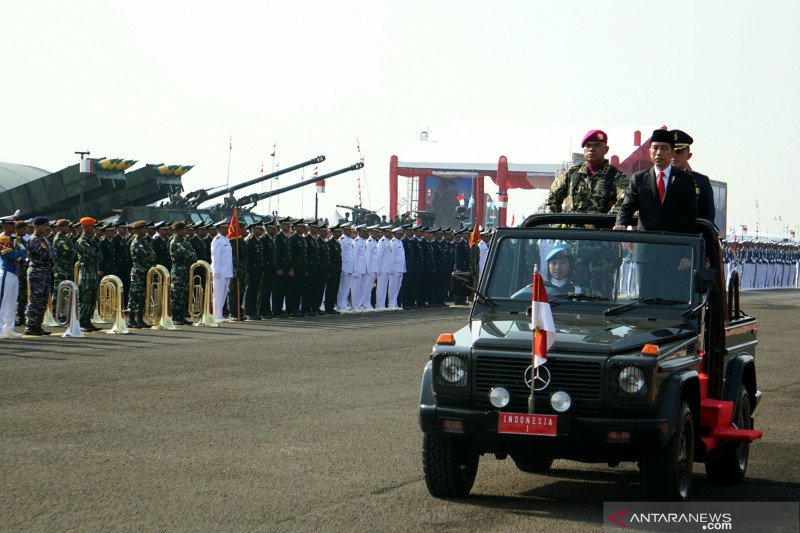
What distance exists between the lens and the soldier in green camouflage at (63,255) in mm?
21328

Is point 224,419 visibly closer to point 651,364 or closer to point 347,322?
point 651,364

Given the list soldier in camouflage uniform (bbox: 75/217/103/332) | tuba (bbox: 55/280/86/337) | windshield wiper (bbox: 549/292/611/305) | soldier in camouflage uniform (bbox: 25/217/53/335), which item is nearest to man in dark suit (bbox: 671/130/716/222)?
windshield wiper (bbox: 549/292/611/305)

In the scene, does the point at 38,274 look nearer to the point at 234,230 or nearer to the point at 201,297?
the point at 201,297

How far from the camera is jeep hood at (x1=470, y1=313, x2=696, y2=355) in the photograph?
7.18 metres

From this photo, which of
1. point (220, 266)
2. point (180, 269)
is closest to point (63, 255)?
point (180, 269)

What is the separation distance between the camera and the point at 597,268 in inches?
329

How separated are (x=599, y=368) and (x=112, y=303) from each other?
54.4ft

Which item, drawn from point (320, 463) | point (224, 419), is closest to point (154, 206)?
point (224, 419)

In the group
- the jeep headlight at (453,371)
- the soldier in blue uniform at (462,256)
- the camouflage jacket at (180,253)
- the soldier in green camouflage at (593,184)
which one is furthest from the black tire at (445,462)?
the soldier in blue uniform at (462,256)

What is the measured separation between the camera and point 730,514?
737cm

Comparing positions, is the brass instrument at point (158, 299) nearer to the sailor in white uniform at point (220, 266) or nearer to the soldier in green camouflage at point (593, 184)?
the sailor in white uniform at point (220, 266)

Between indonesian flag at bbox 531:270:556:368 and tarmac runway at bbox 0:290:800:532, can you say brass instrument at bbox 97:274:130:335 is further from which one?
indonesian flag at bbox 531:270:556:368

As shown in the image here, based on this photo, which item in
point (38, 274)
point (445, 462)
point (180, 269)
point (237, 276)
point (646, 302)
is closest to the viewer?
point (445, 462)

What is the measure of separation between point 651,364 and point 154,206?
31.7m
